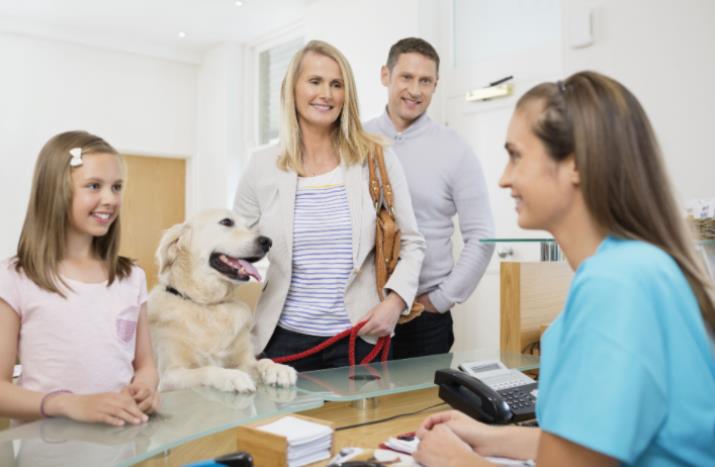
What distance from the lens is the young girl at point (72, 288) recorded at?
1680mm

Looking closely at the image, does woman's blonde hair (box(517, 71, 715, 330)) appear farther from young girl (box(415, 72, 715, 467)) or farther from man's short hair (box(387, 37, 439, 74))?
man's short hair (box(387, 37, 439, 74))

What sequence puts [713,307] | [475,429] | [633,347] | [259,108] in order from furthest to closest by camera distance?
[259,108] < [475,429] < [713,307] < [633,347]

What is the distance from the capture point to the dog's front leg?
1.70m

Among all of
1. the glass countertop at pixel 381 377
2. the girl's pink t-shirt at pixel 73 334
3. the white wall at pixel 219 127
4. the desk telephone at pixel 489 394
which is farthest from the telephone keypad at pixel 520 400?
the white wall at pixel 219 127

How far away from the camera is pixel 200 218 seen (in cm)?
236

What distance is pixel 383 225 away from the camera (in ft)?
6.98

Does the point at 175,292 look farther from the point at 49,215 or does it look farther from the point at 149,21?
the point at 149,21

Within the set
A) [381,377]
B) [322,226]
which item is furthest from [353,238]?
[381,377]

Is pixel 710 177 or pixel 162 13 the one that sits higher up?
pixel 162 13

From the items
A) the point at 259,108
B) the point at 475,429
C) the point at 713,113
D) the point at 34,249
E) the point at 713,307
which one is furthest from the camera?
the point at 259,108

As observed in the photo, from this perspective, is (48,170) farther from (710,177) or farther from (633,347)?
(710,177)

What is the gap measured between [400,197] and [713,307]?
4.46 ft

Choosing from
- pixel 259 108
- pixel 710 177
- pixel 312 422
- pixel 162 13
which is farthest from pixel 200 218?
pixel 259 108

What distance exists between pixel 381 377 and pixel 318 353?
341 mm
